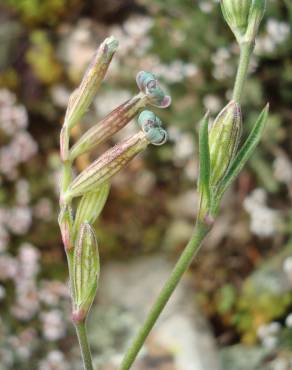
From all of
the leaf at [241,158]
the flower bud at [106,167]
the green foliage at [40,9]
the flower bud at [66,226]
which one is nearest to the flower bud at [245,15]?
the leaf at [241,158]

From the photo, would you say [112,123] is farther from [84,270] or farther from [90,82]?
[84,270]

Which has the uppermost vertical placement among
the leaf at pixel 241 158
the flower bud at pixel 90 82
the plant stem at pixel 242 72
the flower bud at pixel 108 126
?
the flower bud at pixel 90 82

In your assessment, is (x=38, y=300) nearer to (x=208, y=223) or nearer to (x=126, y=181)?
(x=126, y=181)

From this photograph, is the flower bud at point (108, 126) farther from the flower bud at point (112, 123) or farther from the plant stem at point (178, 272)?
the plant stem at point (178, 272)

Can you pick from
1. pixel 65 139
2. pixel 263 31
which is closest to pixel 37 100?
pixel 263 31

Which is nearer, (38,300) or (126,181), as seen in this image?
(38,300)
